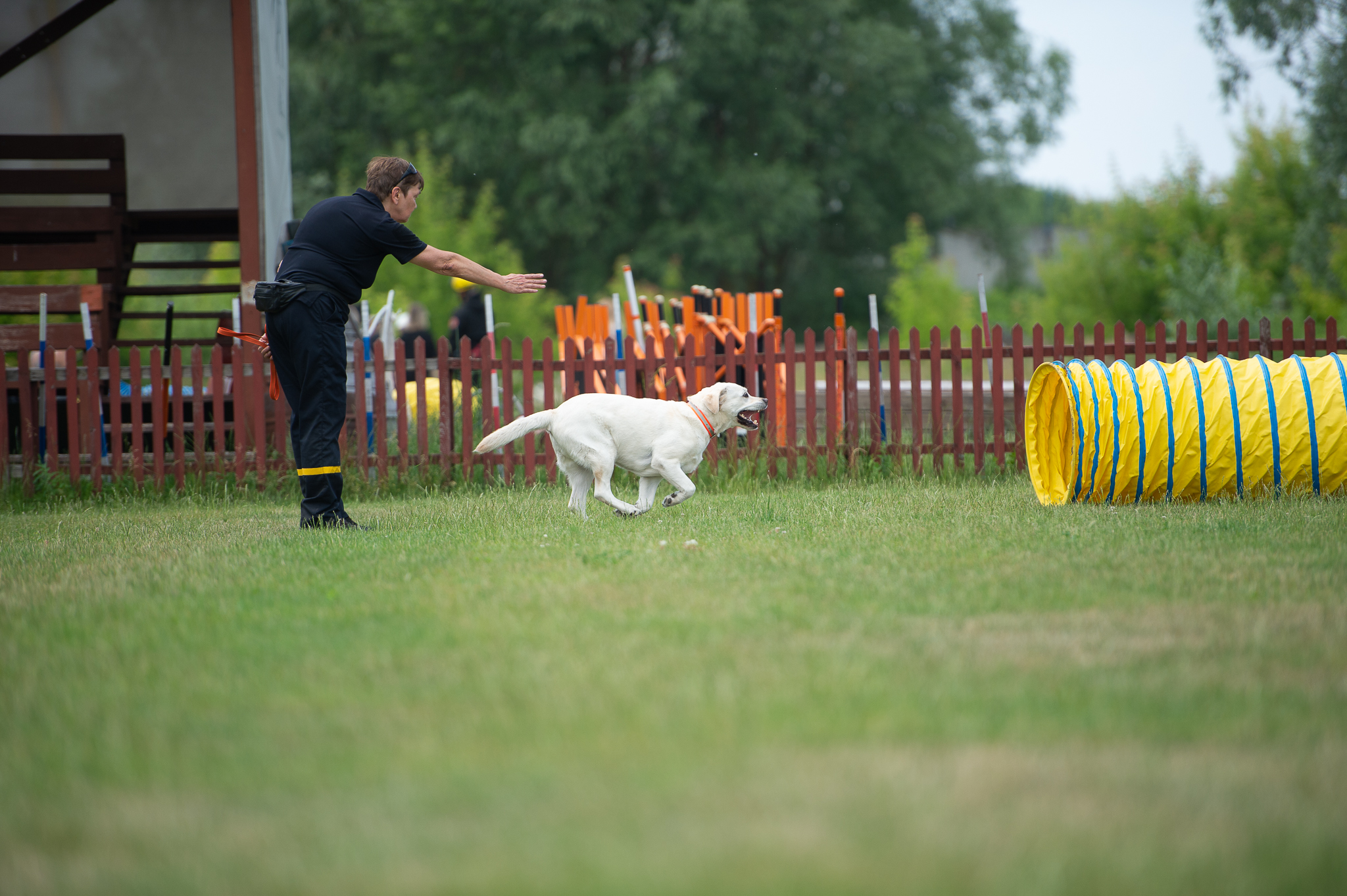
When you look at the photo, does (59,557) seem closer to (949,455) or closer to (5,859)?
(5,859)

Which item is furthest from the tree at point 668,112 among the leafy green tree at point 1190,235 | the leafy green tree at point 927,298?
the leafy green tree at point 1190,235

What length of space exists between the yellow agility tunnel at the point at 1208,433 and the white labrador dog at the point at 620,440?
7.93ft

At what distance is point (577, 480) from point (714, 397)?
1014mm

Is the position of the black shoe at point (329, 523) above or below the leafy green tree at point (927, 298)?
below

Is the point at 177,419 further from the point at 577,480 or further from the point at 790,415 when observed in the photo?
the point at 790,415

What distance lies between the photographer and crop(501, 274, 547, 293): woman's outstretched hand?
21.6 feet

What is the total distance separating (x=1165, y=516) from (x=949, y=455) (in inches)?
134

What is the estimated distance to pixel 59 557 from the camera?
5.74 meters

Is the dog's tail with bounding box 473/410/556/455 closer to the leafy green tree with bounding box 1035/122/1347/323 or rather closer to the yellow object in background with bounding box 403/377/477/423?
the yellow object in background with bounding box 403/377/477/423

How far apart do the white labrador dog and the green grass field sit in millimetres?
1478

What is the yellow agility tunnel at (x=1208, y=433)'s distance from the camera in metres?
6.73

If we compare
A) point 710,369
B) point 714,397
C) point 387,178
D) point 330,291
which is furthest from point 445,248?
point 714,397

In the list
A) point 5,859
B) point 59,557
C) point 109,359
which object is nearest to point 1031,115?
point 109,359

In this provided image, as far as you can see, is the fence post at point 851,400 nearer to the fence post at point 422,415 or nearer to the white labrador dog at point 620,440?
the white labrador dog at point 620,440
